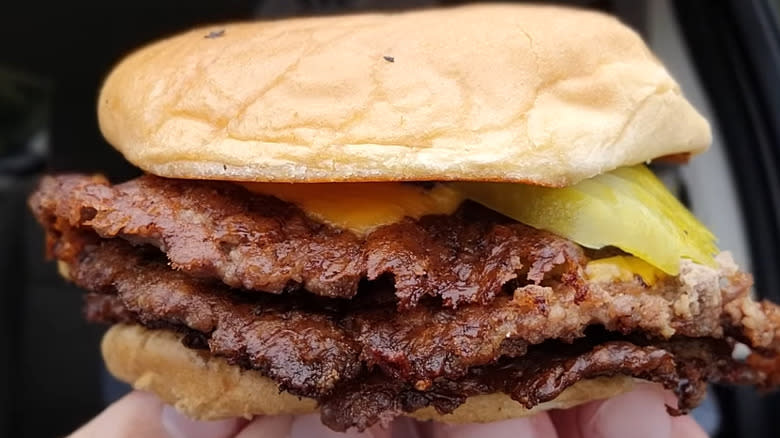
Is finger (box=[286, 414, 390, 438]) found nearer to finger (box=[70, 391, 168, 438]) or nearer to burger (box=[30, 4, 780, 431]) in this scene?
burger (box=[30, 4, 780, 431])

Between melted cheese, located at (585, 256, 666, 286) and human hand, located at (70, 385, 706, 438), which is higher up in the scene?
melted cheese, located at (585, 256, 666, 286)

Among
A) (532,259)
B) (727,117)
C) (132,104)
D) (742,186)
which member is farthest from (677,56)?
(132,104)

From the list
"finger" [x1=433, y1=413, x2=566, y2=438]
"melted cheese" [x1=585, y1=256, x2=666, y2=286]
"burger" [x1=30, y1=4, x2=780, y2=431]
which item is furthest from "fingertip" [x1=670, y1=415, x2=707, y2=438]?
"melted cheese" [x1=585, y1=256, x2=666, y2=286]

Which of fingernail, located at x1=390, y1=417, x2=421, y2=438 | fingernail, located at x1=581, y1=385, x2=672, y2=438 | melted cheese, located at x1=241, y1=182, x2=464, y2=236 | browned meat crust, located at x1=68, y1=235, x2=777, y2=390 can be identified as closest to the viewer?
browned meat crust, located at x1=68, y1=235, x2=777, y2=390

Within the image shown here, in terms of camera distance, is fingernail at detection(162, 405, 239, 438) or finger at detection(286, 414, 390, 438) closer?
finger at detection(286, 414, 390, 438)

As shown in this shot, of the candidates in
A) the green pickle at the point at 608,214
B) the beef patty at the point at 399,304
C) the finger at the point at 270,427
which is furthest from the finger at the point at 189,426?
the green pickle at the point at 608,214

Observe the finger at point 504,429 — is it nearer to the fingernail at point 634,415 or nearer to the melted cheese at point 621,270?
the fingernail at point 634,415

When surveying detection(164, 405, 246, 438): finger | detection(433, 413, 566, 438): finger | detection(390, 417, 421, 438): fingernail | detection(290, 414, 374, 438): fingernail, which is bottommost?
detection(390, 417, 421, 438): fingernail
